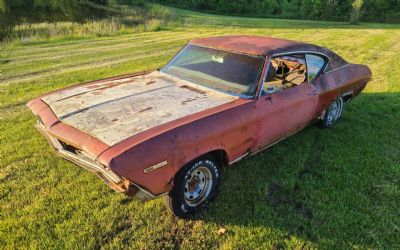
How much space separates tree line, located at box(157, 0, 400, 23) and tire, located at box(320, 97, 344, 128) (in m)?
25.8

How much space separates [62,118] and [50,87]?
4.85 meters

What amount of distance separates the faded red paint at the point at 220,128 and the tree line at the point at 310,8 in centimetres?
2688

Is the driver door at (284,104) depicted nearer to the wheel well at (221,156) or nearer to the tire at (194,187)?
the wheel well at (221,156)

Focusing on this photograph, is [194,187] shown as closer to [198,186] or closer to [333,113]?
[198,186]

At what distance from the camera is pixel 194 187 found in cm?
325

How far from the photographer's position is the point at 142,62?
33.8 feet

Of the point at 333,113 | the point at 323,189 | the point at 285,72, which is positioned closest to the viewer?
the point at 323,189

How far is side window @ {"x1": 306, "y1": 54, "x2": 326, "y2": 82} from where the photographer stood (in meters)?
4.52

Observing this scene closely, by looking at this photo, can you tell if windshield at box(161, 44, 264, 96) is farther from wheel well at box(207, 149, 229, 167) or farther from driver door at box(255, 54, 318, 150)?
wheel well at box(207, 149, 229, 167)

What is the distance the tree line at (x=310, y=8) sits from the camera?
35719 mm

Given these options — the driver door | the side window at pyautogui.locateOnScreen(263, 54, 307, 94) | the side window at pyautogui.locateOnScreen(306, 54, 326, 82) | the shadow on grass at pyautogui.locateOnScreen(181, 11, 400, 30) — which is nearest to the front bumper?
the driver door

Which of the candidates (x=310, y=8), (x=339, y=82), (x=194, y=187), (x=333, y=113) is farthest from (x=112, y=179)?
(x=310, y=8)

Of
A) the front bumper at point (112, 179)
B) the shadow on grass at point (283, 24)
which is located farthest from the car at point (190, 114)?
the shadow on grass at point (283, 24)

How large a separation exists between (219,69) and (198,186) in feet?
5.03
